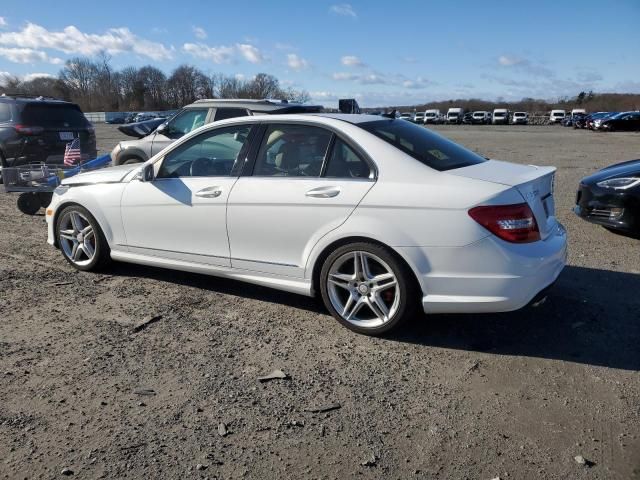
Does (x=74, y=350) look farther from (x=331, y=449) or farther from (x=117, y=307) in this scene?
(x=331, y=449)

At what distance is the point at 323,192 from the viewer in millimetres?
4113

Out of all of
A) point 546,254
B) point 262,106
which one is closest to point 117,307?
point 546,254

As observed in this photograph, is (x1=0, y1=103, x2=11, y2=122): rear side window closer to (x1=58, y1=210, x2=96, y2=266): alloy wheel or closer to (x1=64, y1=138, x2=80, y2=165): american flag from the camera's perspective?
(x1=64, y1=138, x2=80, y2=165): american flag

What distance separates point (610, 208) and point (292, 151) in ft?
14.5

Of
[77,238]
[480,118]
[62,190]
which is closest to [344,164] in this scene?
[77,238]

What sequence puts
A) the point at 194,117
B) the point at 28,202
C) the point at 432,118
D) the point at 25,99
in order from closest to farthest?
the point at 28,202
the point at 194,117
the point at 25,99
the point at 432,118

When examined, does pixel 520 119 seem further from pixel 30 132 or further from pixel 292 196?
pixel 292 196

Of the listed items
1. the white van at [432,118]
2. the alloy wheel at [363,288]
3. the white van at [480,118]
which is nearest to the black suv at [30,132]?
the alloy wheel at [363,288]

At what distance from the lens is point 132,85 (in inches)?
4284

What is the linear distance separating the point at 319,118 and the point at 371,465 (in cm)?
278

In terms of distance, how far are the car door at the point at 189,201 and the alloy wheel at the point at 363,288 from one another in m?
1.04

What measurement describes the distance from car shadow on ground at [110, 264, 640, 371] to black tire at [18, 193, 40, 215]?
13.3 ft

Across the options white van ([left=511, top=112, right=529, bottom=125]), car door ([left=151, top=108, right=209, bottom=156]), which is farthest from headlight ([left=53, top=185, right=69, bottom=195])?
white van ([left=511, top=112, right=529, bottom=125])

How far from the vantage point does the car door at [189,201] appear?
4.65 m
